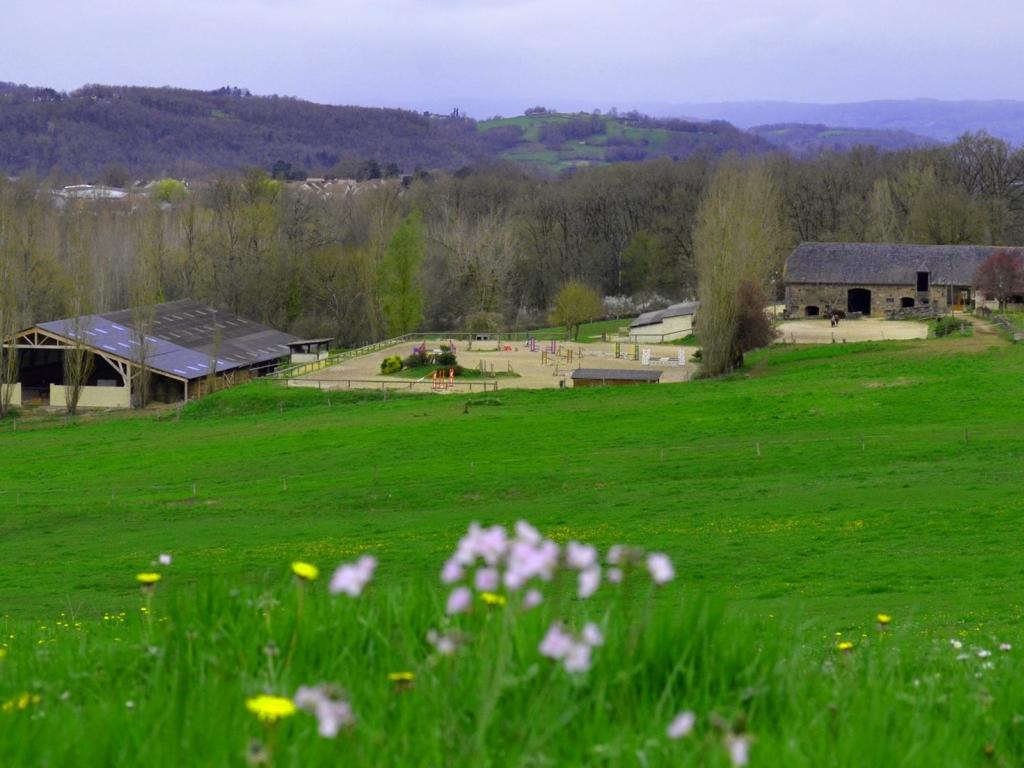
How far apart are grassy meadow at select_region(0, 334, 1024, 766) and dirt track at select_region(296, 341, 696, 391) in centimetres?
429

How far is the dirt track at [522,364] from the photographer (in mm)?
57750

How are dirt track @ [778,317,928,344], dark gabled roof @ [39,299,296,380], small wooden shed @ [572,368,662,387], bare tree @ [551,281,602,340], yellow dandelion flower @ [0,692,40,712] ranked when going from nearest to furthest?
1. yellow dandelion flower @ [0,692,40,712]
2. small wooden shed @ [572,368,662,387]
3. dark gabled roof @ [39,299,296,380]
4. dirt track @ [778,317,928,344]
5. bare tree @ [551,281,602,340]

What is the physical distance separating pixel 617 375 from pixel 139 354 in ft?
75.6

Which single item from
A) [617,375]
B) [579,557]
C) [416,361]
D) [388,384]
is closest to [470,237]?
[416,361]

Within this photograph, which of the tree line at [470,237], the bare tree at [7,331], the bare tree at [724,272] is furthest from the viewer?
the tree line at [470,237]

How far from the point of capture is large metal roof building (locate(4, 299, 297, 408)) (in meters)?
62.5

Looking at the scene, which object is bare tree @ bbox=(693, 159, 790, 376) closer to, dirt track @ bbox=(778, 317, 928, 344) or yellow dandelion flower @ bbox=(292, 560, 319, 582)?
dirt track @ bbox=(778, 317, 928, 344)

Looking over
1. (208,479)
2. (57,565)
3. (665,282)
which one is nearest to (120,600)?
(57,565)

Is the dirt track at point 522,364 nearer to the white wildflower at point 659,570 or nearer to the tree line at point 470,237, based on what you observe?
the tree line at point 470,237

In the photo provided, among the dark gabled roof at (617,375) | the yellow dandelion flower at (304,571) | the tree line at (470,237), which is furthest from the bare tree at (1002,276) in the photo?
the yellow dandelion flower at (304,571)

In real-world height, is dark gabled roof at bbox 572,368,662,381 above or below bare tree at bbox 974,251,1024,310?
below

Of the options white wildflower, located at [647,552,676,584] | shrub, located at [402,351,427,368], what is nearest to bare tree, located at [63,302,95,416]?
shrub, located at [402,351,427,368]

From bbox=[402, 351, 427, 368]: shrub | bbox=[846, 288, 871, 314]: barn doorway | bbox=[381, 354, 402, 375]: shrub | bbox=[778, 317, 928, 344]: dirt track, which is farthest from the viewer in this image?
bbox=[846, 288, 871, 314]: barn doorway

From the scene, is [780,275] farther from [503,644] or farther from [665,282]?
[503,644]
